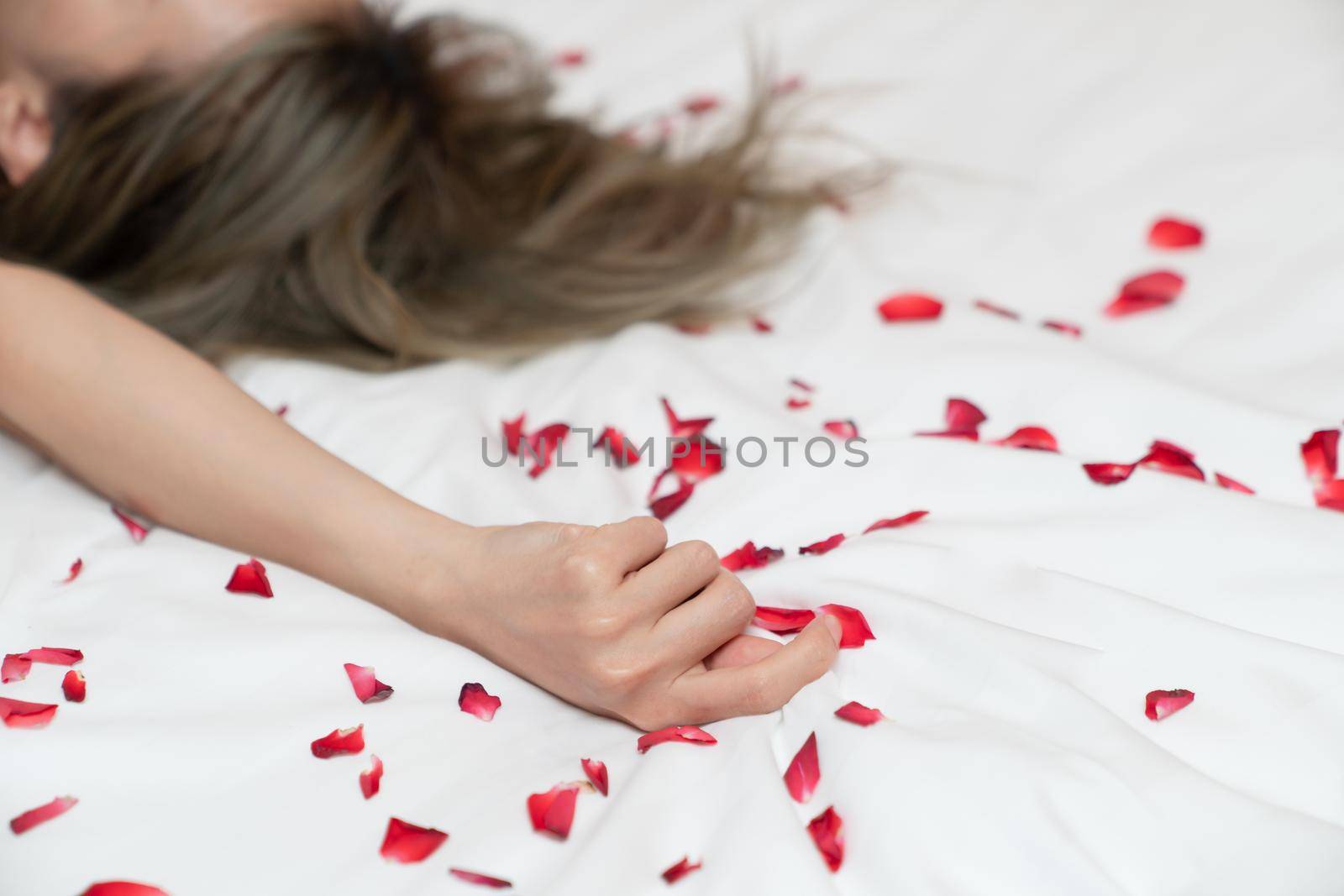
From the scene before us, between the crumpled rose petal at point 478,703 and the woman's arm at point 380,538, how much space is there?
0.03 metres

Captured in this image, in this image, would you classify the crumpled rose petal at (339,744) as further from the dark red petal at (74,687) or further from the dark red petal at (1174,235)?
the dark red petal at (1174,235)

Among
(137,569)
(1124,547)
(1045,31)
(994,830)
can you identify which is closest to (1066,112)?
(1045,31)

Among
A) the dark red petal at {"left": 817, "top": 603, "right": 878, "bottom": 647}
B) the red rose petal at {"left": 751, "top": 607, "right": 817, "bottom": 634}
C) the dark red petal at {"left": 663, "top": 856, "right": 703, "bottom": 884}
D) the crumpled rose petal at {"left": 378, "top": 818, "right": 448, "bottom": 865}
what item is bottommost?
the crumpled rose petal at {"left": 378, "top": 818, "right": 448, "bottom": 865}

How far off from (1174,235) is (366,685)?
85 cm

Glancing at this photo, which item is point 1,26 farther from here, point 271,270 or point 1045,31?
point 1045,31

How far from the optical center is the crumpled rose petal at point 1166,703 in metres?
0.64

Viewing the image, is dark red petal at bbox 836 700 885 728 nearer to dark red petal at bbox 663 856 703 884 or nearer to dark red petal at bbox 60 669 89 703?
dark red petal at bbox 663 856 703 884

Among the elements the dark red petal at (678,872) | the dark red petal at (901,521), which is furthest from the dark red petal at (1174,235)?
the dark red petal at (678,872)

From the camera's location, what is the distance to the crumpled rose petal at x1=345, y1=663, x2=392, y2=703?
700 mm

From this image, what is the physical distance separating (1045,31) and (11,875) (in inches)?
52.9

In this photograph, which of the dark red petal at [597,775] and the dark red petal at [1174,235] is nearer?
the dark red petal at [597,775]

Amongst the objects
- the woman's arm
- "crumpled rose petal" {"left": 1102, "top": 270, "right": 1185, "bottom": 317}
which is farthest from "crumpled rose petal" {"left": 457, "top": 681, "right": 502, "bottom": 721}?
"crumpled rose petal" {"left": 1102, "top": 270, "right": 1185, "bottom": 317}

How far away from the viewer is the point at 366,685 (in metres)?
0.70

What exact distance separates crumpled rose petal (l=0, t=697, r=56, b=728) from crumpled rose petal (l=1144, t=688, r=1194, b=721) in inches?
25.3
